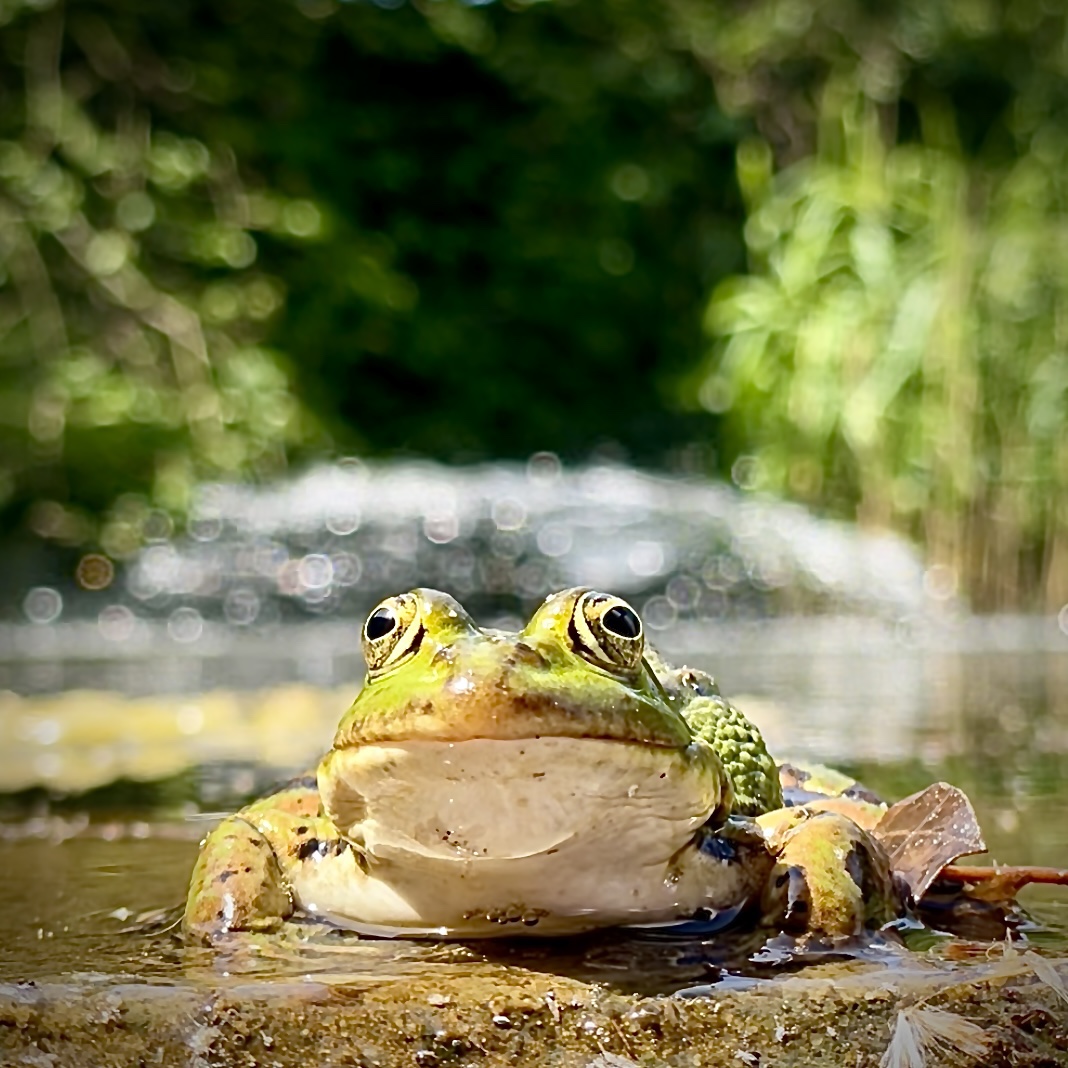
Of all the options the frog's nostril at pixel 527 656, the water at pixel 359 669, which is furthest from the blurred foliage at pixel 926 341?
the frog's nostril at pixel 527 656

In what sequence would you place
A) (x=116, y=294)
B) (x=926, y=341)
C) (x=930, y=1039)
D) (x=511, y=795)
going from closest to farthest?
1. (x=930, y=1039)
2. (x=511, y=795)
3. (x=926, y=341)
4. (x=116, y=294)

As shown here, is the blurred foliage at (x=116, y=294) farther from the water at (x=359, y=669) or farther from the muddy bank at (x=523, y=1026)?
the muddy bank at (x=523, y=1026)

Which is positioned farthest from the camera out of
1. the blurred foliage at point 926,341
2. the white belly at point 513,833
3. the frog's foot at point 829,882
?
the blurred foliage at point 926,341

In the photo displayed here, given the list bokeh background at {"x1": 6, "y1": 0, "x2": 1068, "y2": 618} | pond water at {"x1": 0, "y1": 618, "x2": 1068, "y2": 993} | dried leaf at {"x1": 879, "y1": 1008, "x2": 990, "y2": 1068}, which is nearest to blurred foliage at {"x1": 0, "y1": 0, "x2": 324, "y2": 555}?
bokeh background at {"x1": 6, "y1": 0, "x2": 1068, "y2": 618}

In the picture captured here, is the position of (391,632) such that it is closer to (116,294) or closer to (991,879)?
(991,879)

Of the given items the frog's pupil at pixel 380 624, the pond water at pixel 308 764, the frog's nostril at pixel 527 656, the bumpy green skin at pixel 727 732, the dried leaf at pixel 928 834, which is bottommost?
the pond water at pixel 308 764

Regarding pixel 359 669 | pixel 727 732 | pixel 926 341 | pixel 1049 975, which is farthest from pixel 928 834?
pixel 926 341

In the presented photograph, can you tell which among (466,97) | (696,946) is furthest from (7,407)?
(696,946)
